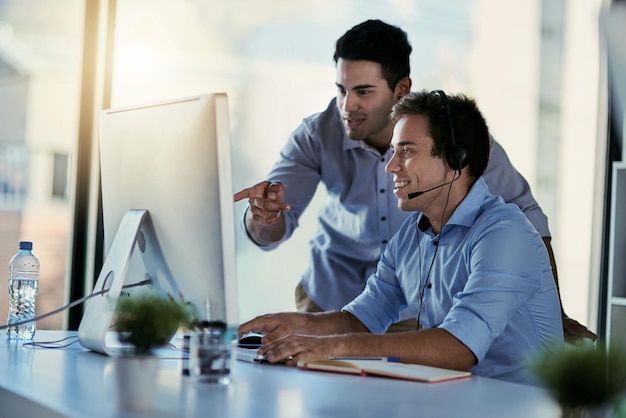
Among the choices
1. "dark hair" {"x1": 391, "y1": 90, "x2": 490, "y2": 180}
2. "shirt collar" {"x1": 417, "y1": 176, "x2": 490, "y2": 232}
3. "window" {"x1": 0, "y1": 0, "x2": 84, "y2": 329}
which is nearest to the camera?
"shirt collar" {"x1": 417, "y1": 176, "x2": 490, "y2": 232}

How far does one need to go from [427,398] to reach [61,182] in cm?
273

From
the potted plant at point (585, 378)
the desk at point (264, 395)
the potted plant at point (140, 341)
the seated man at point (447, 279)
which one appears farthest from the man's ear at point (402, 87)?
the potted plant at point (585, 378)

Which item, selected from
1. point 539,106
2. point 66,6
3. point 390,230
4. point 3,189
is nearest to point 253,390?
point 390,230

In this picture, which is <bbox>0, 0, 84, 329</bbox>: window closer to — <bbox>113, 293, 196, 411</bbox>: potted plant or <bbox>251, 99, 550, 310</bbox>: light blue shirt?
<bbox>251, 99, 550, 310</bbox>: light blue shirt

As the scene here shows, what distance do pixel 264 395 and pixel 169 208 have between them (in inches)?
16.6

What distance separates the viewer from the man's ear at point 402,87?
280 cm

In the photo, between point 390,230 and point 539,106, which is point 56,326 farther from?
point 539,106

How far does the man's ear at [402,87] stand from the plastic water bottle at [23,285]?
1.25 metres

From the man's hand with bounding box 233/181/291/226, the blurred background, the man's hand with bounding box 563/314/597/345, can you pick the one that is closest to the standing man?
the man's hand with bounding box 233/181/291/226

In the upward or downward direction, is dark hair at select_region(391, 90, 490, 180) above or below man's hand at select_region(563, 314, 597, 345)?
above

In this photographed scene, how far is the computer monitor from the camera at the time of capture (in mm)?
1428

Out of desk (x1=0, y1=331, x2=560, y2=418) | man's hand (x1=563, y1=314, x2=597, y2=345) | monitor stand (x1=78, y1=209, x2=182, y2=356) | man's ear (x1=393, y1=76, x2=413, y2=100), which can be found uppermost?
man's ear (x1=393, y1=76, x2=413, y2=100)

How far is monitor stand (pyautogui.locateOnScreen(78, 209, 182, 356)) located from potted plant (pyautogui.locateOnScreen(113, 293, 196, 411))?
Answer: 0.38 meters

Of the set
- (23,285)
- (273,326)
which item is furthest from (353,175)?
(23,285)
